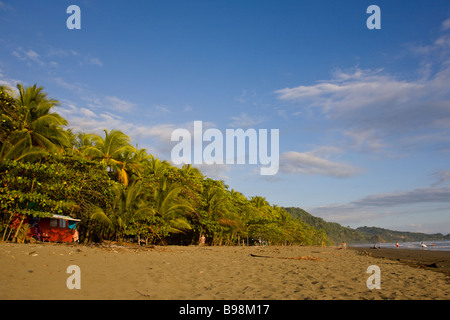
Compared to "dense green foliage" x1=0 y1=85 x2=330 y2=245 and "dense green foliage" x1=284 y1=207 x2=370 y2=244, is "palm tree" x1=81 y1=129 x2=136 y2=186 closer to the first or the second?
"dense green foliage" x1=0 y1=85 x2=330 y2=245

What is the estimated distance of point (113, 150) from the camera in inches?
823

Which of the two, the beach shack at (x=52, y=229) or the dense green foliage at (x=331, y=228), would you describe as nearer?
the beach shack at (x=52, y=229)

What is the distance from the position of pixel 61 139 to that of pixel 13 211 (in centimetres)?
461

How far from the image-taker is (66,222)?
18.4 metres

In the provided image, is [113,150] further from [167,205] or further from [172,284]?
[172,284]

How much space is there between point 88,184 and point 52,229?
18.4 feet

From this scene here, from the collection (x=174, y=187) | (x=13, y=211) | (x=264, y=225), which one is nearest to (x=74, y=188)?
(x=13, y=211)

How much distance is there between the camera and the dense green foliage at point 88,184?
12414mm

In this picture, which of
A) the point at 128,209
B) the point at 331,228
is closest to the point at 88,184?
the point at 128,209

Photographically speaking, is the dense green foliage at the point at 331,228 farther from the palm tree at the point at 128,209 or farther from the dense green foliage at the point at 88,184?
the palm tree at the point at 128,209

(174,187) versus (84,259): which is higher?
(174,187)

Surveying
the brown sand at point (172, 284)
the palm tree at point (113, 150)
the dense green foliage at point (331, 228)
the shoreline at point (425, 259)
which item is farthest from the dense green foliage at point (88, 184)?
the dense green foliage at point (331, 228)

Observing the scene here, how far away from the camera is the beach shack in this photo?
16625mm
